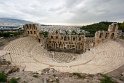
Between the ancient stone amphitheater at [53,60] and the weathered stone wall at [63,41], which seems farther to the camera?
the weathered stone wall at [63,41]

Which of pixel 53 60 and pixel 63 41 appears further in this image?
pixel 63 41

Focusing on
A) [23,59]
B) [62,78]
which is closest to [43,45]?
[23,59]

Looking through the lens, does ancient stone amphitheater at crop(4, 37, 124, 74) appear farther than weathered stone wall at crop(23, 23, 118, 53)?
No

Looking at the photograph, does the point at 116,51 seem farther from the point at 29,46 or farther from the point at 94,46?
the point at 29,46

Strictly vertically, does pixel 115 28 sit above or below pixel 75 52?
above

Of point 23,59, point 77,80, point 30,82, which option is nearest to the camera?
point 30,82

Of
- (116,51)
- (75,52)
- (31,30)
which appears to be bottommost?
(75,52)

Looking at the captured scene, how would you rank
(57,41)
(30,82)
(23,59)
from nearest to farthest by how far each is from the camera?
(30,82)
(23,59)
(57,41)

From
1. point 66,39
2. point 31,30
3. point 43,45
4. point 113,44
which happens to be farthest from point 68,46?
point 113,44

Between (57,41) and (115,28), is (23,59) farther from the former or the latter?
(115,28)

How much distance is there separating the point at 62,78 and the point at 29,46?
83.2 feet

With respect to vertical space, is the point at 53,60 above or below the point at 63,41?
below

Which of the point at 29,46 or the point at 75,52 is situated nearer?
the point at 29,46

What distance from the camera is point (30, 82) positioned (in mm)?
12930
